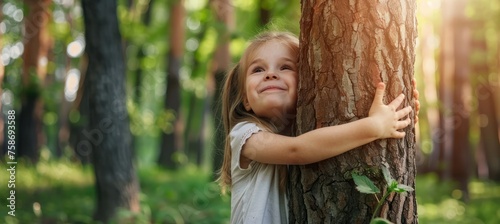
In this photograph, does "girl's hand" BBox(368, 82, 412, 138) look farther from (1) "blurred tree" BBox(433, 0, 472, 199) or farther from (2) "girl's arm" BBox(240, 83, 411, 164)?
(1) "blurred tree" BBox(433, 0, 472, 199)

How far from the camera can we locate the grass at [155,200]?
6.07 metres

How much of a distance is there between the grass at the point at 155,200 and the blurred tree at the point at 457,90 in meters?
0.51

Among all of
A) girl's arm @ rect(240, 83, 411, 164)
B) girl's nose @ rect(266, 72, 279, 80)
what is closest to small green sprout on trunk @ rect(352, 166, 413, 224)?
girl's arm @ rect(240, 83, 411, 164)

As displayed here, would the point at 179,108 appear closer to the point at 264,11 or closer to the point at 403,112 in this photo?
the point at 264,11

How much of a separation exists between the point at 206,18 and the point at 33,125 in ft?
14.3

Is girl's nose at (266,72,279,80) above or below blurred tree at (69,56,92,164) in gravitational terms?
above

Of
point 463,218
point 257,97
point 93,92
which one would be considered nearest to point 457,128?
point 463,218

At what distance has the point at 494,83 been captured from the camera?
16.6 metres

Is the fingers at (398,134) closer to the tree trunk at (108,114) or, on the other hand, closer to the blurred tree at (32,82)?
the tree trunk at (108,114)

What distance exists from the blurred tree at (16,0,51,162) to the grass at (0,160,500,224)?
1.74ft

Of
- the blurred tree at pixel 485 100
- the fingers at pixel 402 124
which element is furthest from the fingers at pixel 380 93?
the blurred tree at pixel 485 100

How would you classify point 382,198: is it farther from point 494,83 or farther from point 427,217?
point 494,83

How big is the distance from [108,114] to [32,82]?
5473 millimetres

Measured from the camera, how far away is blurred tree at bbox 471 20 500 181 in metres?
14.3
